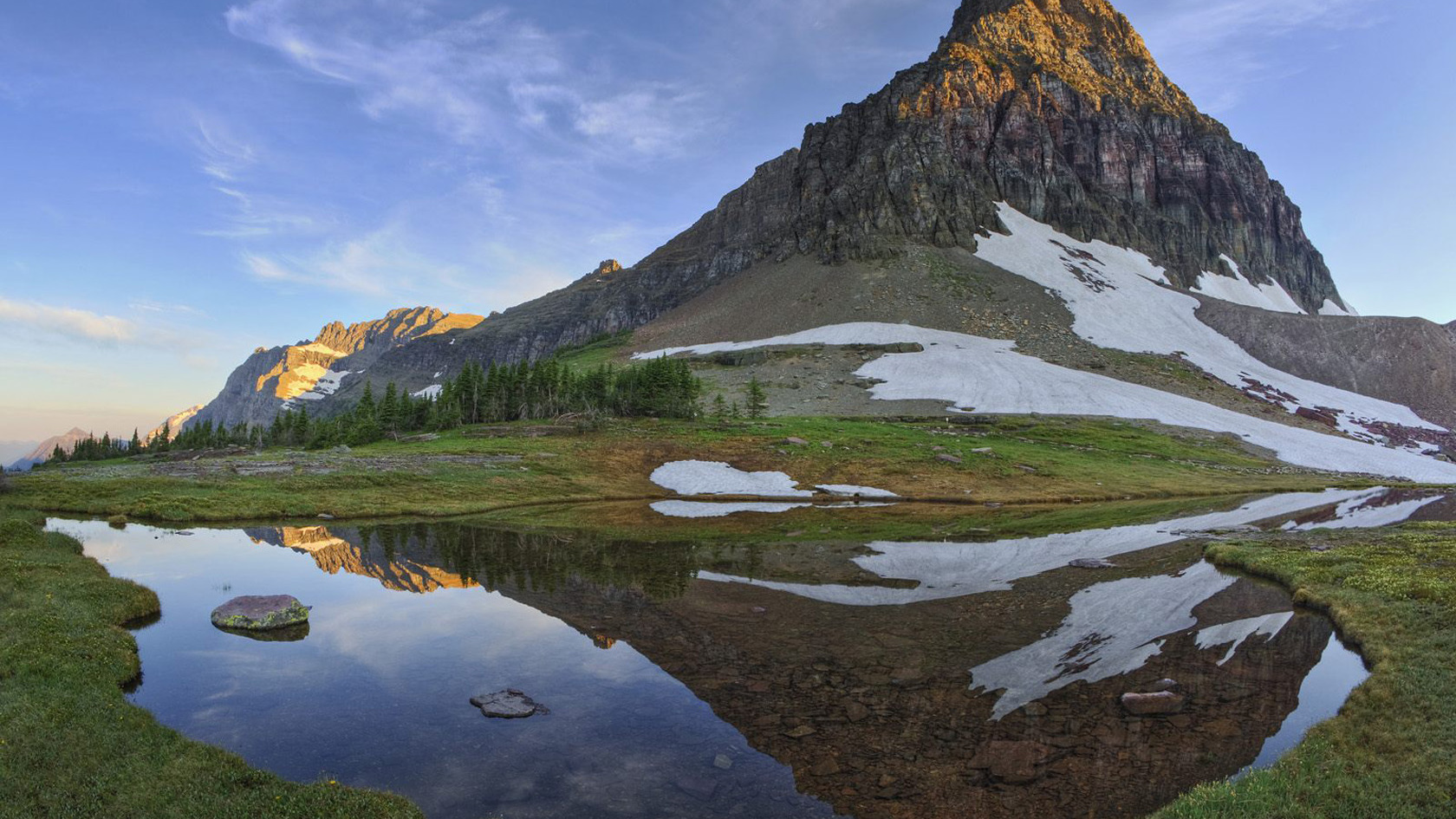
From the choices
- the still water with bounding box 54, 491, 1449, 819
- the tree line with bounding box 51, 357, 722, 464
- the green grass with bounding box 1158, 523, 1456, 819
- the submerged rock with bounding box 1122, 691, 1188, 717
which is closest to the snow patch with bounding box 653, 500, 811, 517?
the still water with bounding box 54, 491, 1449, 819

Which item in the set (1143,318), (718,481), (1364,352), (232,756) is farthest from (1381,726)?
(1364,352)

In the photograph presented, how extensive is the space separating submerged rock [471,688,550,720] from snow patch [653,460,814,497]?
42.2 metres

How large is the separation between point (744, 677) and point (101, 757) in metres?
11.7

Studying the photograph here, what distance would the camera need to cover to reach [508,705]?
14312mm

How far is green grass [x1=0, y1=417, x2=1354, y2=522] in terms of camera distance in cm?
4584

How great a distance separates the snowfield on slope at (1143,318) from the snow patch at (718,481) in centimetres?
10774

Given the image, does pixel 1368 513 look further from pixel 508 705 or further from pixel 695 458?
pixel 508 705

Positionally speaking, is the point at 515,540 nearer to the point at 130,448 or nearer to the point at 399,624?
the point at 399,624

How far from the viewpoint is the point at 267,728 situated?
43.5 ft

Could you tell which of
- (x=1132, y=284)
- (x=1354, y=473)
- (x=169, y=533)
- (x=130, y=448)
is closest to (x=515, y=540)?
(x=169, y=533)

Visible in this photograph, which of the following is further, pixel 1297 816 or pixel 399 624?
pixel 399 624

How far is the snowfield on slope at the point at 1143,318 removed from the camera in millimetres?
126625

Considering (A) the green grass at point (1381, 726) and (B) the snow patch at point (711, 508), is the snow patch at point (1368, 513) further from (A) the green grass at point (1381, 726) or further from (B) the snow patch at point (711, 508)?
(B) the snow patch at point (711, 508)

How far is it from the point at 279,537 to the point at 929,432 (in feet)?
243
